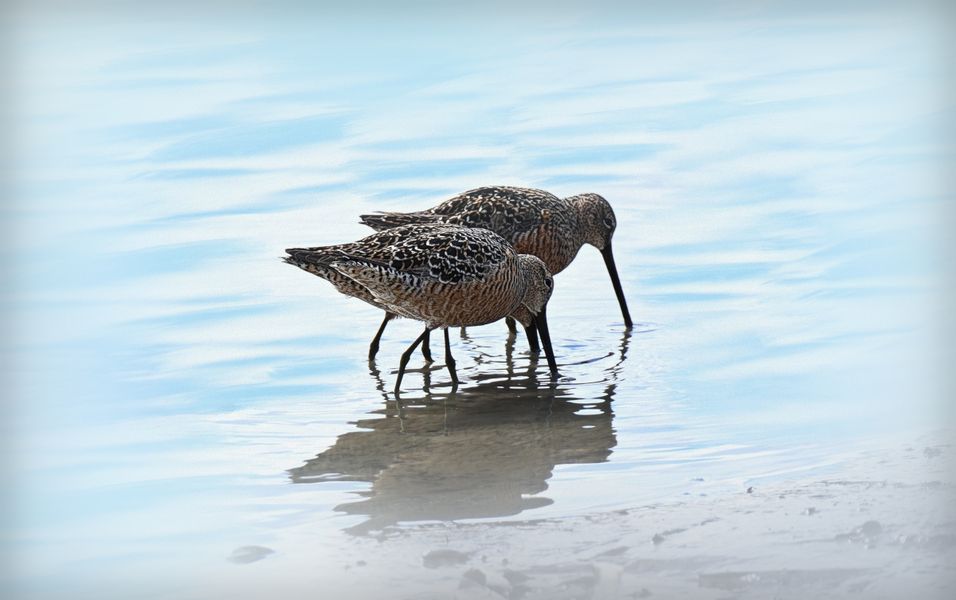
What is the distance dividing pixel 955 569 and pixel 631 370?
441 cm

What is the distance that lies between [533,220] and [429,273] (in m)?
2.18

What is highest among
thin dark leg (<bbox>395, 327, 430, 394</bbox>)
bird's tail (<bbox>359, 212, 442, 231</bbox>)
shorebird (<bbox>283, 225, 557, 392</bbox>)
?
bird's tail (<bbox>359, 212, 442, 231</bbox>)

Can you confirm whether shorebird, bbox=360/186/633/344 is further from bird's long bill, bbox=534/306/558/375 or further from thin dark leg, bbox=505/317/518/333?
thin dark leg, bbox=505/317/518/333

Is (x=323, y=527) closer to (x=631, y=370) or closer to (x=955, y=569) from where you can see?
(x=955, y=569)

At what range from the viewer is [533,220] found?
37.3 ft

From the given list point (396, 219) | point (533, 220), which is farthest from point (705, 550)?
point (533, 220)

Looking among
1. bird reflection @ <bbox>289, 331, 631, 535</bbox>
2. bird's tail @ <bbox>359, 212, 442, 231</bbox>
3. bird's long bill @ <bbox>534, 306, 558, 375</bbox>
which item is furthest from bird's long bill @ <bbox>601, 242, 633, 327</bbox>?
bird's tail @ <bbox>359, 212, 442, 231</bbox>

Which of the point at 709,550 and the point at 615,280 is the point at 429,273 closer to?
the point at 615,280

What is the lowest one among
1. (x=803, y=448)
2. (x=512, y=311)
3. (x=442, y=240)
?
(x=803, y=448)

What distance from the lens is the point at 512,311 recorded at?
10.2 metres

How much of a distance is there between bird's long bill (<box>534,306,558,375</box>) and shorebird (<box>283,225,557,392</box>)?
0.01 metres

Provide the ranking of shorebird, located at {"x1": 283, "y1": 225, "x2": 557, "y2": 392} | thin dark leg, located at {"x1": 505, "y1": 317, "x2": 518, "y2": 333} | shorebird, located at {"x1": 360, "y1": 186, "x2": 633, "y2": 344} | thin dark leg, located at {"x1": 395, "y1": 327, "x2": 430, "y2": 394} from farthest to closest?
1. thin dark leg, located at {"x1": 505, "y1": 317, "x2": 518, "y2": 333}
2. shorebird, located at {"x1": 360, "y1": 186, "x2": 633, "y2": 344}
3. thin dark leg, located at {"x1": 395, "y1": 327, "x2": 430, "y2": 394}
4. shorebird, located at {"x1": 283, "y1": 225, "x2": 557, "y2": 392}

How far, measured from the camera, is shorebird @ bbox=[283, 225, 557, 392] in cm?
937

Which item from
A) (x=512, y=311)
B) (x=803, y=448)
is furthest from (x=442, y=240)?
(x=803, y=448)
